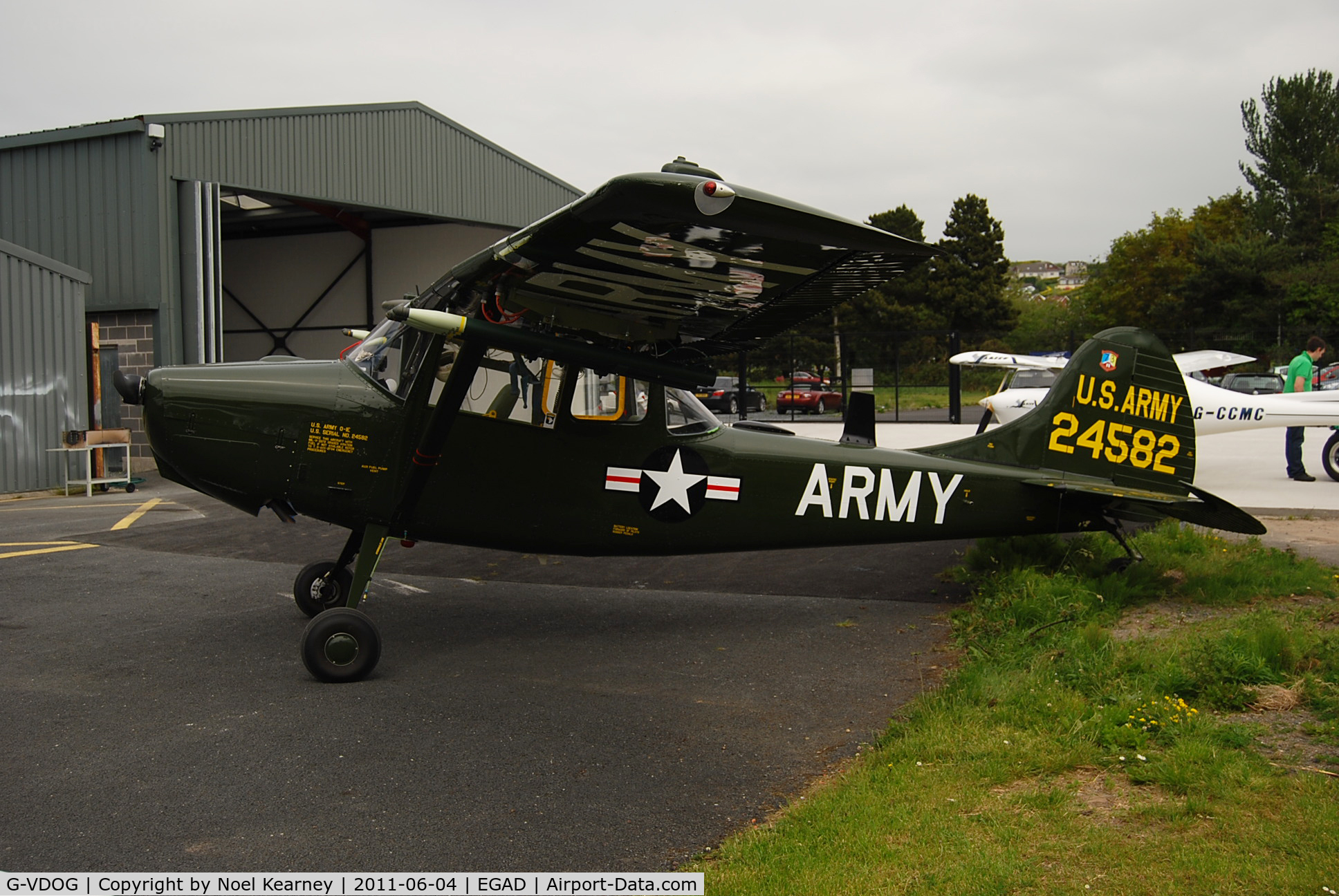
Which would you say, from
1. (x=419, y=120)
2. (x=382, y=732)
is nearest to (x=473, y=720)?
(x=382, y=732)

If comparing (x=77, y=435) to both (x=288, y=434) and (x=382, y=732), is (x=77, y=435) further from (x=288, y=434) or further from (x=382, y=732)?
(x=382, y=732)

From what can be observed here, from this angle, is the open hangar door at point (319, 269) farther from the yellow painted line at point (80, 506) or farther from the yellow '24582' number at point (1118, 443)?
the yellow '24582' number at point (1118, 443)

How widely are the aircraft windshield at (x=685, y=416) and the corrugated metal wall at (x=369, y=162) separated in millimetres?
14833

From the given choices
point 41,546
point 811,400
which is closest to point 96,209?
point 41,546

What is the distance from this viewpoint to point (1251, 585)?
7.23 metres

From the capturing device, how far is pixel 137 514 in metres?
12.5

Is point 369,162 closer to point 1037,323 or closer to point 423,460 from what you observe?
point 423,460

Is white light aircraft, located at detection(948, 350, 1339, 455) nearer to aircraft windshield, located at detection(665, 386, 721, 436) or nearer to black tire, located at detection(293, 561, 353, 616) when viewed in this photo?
aircraft windshield, located at detection(665, 386, 721, 436)

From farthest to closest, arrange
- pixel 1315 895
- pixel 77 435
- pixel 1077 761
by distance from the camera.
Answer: pixel 77 435 → pixel 1077 761 → pixel 1315 895

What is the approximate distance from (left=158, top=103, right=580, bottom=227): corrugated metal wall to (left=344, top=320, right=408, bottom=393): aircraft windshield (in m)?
13.9

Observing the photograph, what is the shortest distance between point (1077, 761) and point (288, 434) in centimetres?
503

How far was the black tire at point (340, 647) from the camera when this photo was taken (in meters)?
5.62

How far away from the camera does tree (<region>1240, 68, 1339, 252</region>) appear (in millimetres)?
52938

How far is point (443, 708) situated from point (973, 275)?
62039mm
